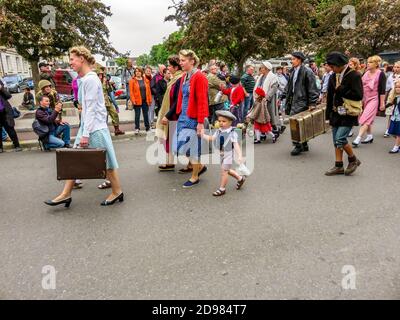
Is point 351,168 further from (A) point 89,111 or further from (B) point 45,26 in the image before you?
(B) point 45,26

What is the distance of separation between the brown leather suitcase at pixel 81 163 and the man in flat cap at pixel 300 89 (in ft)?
13.3

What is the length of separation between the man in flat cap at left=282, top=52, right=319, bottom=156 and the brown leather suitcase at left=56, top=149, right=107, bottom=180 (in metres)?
4.07

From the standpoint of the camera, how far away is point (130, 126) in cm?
1120

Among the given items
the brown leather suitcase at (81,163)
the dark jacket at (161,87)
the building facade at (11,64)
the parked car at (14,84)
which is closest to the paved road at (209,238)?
the brown leather suitcase at (81,163)

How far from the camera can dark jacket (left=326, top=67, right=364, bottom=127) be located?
5375 mm

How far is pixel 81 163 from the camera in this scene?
4.26 m

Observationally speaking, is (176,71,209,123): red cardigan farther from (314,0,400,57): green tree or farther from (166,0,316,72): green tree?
(314,0,400,57): green tree

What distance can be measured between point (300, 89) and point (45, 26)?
372 inches

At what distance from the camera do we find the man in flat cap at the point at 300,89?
268 inches

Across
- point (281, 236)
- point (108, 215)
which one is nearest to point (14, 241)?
point (108, 215)

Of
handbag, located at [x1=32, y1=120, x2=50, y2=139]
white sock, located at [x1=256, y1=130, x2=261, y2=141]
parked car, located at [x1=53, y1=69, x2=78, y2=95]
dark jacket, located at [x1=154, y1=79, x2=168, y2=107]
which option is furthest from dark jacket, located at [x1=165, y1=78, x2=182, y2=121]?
parked car, located at [x1=53, y1=69, x2=78, y2=95]

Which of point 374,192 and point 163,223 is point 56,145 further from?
point 374,192

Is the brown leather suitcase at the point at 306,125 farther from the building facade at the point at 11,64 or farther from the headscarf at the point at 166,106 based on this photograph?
the building facade at the point at 11,64
